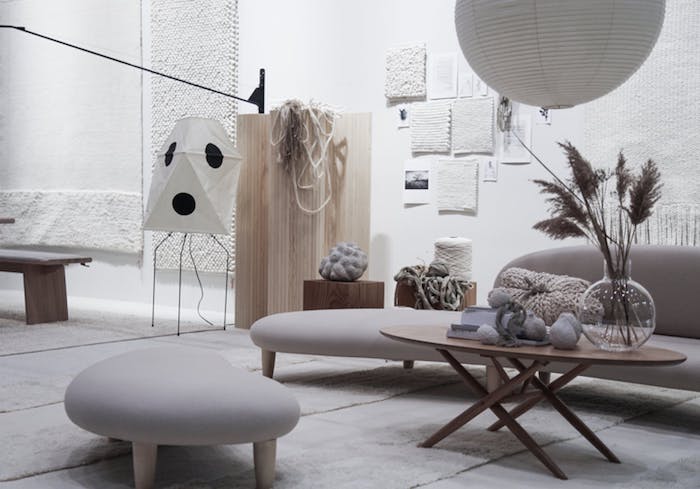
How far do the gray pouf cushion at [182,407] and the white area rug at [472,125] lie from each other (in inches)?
135

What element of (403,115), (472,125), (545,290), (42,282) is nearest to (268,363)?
(545,290)

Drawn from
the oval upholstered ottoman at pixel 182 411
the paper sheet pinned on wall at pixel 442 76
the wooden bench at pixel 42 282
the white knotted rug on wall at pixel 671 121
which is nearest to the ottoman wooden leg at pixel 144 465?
the oval upholstered ottoman at pixel 182 411

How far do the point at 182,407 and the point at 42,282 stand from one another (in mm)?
4353

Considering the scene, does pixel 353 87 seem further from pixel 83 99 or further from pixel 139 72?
pixel 83 99

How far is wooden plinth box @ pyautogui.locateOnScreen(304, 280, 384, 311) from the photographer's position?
5441mm

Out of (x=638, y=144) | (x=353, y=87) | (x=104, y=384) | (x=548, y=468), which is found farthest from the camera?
(x=353, y=87)

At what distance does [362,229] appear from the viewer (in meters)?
6.21

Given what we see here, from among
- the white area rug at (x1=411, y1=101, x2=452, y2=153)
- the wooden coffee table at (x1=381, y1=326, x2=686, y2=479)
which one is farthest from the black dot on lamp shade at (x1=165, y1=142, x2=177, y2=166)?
the wooden coffee table at (x1=381, y1=326, x2=686, y2=479)

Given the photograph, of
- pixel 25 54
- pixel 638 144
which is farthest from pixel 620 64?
pixel 25 54

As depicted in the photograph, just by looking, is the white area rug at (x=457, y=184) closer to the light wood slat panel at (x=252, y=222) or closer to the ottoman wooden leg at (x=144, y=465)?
the light wood slat panel at (x=252, y=222)

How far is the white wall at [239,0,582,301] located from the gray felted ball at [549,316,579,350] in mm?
2668

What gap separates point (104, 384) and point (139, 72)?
18.7 feet

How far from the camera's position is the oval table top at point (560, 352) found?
2764 millimetres

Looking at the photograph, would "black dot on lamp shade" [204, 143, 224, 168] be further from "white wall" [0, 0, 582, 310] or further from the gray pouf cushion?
the gray pouf cushion
